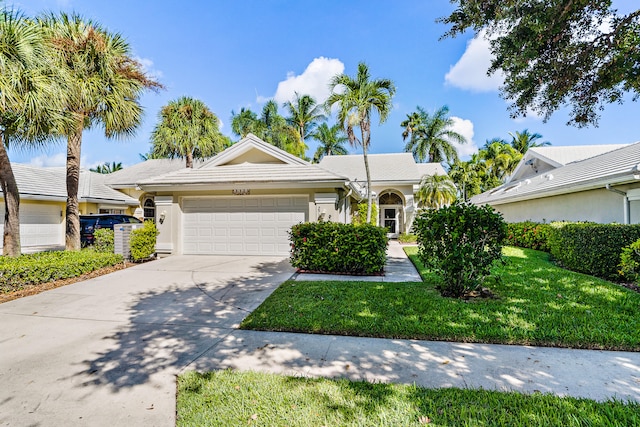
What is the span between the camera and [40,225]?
1538 centimetres

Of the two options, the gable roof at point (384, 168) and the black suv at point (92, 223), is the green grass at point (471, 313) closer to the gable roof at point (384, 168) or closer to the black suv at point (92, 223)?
the black suv at point (92, 223)

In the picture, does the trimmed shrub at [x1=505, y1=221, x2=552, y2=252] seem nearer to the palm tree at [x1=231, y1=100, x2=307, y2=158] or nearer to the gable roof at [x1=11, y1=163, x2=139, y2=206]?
the palm tree at [x1=231, y1=100, x2=307, y2=158]

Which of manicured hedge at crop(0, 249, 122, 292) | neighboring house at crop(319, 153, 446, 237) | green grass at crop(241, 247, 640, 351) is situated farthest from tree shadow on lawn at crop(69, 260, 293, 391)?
neighboring house at crop(319, 153, 446, 237)

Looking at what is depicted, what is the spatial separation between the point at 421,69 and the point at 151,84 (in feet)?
32.5

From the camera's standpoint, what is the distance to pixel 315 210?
34.8 ft

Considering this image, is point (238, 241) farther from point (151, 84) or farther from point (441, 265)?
point (441, 265)

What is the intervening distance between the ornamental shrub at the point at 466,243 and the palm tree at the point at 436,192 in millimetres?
12658

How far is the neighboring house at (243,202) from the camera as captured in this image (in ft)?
34.8

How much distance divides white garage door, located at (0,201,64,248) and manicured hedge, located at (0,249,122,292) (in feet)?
30.7

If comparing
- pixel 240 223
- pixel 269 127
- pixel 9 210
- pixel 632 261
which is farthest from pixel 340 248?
pixel 269 127

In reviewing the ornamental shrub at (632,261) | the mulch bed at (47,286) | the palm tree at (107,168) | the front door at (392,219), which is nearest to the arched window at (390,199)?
the front door at (392,219)

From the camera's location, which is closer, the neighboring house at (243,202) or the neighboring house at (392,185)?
the neighboring house at (243,202)

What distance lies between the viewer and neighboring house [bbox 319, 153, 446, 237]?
1931 centimetres

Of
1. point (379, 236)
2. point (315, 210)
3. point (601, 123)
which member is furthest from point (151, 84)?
point (601, 123)
